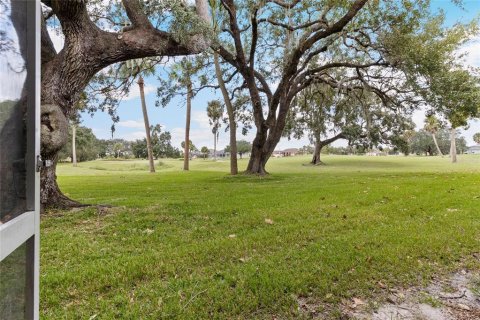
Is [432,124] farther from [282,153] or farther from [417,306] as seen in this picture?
[282,153]

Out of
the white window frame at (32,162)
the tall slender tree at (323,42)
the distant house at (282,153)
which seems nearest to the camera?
the white window frame at (32,162)

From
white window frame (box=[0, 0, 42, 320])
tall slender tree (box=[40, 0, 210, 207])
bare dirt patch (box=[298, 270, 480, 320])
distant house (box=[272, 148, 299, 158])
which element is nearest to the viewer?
white window frame (box=[0, 0, 42, 320])

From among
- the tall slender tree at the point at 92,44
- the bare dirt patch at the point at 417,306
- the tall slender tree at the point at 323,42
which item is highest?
the tall slender tree at the point at 323,42

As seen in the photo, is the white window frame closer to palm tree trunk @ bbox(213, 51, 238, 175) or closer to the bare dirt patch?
the bare dirt patch

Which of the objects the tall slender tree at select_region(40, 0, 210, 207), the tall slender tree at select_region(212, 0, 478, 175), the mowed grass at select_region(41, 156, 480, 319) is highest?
the tall slender tree at select_region(212, 0, 478, 175)

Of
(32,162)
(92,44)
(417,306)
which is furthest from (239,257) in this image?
(92,44)

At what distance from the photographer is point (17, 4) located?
134 centimetres

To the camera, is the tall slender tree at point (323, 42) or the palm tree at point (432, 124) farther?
the palm tree at point (432, 124)

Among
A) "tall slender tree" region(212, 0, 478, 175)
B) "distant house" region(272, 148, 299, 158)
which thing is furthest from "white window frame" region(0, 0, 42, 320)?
"distant house" region(272, 148, 299, 158)

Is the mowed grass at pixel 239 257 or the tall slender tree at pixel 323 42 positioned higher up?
the tall slender tree at pixel 323 42

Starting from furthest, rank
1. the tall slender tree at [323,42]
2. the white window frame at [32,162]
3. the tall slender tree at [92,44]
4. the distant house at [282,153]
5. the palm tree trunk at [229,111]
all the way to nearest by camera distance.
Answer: the distant house at [282,153] → the palm tree trunk at [229,111] → the tall slender tree at [323,42] → the tall slender tree at [92,44] → the white window frame at [32,162]

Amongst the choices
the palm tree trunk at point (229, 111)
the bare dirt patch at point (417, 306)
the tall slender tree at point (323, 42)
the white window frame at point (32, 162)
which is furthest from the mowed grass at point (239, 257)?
the palm tree trunk at point (229, 111)

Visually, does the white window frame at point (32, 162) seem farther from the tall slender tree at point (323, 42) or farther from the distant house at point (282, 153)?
the distant house at point (282, 153)

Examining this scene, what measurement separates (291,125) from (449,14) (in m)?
11.8
